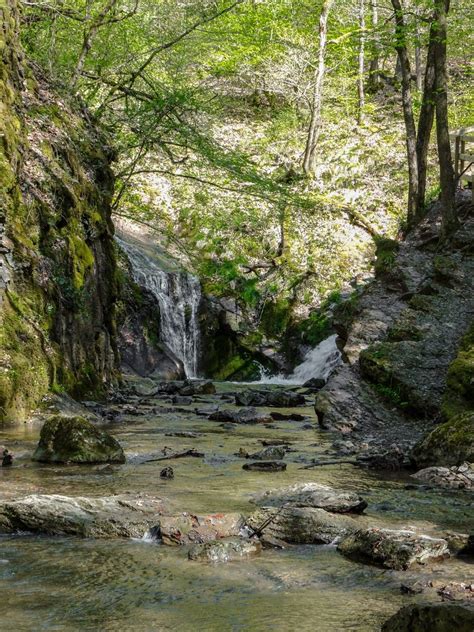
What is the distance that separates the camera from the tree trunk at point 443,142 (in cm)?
1494

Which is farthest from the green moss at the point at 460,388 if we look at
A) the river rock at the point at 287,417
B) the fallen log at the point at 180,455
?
the river rock at the point at 287,417

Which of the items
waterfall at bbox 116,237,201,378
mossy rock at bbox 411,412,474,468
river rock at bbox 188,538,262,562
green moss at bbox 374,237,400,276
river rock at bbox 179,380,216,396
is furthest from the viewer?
waterfall at bbox 116,237,201,378

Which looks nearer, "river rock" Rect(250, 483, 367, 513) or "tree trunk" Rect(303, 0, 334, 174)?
"river rock" Rect(250, 483, 367, 513)

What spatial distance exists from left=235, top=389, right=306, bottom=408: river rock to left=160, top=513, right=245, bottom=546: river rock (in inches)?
366

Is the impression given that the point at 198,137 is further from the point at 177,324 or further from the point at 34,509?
the point at 34,509

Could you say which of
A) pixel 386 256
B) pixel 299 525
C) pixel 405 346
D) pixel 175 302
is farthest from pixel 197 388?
pixel 299 525

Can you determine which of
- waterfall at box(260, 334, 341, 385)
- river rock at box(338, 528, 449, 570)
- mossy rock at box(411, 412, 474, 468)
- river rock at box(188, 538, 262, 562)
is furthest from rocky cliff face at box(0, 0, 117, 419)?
river rock at box(338, 528, 449, 570)

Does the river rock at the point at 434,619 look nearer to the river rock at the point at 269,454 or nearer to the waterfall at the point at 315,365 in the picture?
the river rock at the point at 269,454

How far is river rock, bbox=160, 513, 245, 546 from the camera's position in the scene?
552cm

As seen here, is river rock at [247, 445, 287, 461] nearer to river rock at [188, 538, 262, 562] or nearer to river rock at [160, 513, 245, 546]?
river rock at [160, 513, 245, 546]

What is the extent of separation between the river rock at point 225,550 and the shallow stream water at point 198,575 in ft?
0.28

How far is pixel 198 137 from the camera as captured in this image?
1587cm

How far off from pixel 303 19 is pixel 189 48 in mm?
11884

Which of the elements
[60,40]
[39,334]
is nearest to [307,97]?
[60,40]
